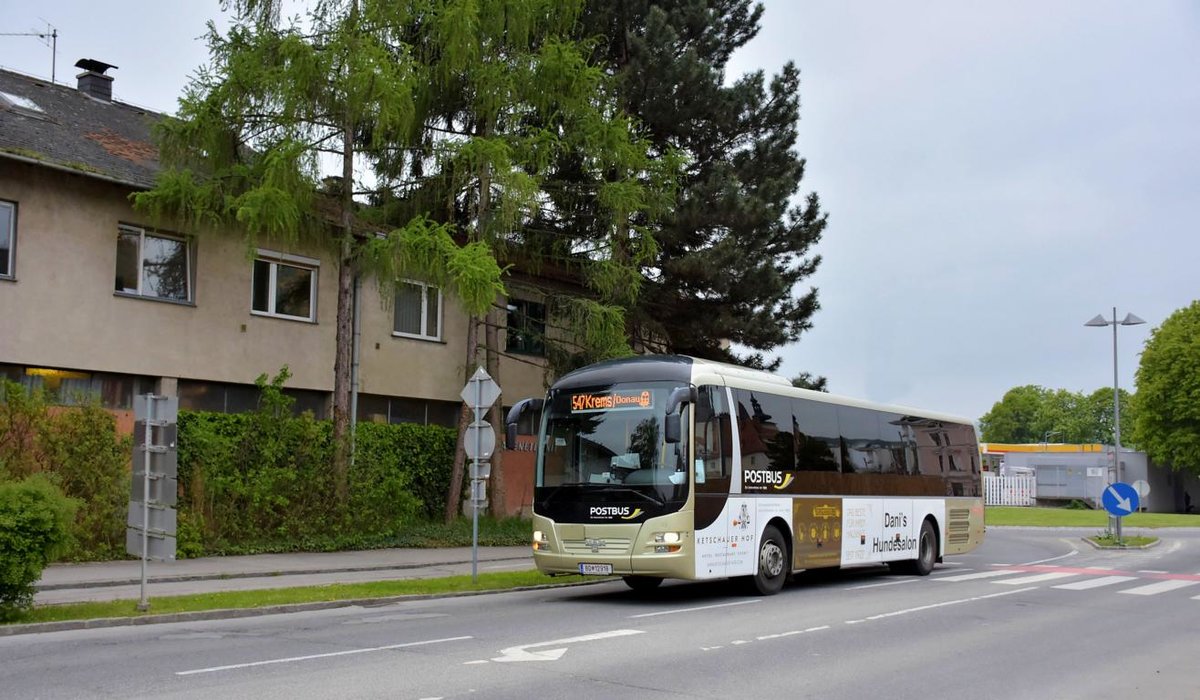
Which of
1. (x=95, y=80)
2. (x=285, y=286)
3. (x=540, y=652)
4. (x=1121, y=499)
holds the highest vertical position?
(x=95, y=80)

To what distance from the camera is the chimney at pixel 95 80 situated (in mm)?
27828

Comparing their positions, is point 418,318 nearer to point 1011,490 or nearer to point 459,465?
point 459,465

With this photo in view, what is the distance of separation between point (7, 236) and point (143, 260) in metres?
2.75

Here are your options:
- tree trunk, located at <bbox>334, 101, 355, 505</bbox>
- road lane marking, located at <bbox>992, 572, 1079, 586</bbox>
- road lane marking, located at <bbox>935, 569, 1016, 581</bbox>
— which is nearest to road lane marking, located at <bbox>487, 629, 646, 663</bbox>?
road lane marking, located at <bbox>992, 572, 1079, 586</bbox>

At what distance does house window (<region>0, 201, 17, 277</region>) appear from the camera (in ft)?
69.0

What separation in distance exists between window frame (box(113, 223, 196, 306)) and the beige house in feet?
0.09

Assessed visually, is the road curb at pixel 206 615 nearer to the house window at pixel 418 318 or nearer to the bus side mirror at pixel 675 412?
the bus side mirror at pixel 675 412

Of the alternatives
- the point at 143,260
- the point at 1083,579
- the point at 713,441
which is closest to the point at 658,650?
the point at 713,441

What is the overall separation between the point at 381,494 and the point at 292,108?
8.28 meters

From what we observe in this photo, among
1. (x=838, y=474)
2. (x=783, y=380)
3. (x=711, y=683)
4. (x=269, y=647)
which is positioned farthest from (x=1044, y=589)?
(x=269, y=647)

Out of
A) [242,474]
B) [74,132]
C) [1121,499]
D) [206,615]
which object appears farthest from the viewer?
[1121,499]

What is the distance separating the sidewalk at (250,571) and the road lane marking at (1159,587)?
34.1ft

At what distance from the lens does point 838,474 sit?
1912 centimetres

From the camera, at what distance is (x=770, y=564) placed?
1714 cm
